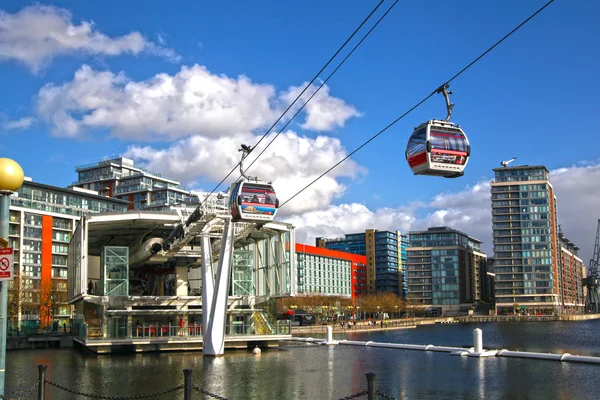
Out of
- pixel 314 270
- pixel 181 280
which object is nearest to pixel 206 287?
pixel 181 280

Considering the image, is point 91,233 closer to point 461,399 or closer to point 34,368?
point 34,368

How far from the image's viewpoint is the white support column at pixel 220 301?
43875 millimetres

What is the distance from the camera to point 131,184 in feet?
569

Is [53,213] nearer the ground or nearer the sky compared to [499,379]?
nearer the sky

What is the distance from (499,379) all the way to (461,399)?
20.2 ft

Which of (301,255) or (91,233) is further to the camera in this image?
(301,255)

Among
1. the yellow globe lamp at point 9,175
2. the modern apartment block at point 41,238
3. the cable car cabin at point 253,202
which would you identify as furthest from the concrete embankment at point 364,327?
the yellow globe lamp at point 9,175

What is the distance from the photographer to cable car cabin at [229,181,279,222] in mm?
36219

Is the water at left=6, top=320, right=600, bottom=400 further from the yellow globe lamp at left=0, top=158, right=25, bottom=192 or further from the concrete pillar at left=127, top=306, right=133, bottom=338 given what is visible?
the yellow globe lamp at left=0, top=158, right=25, bottom=192

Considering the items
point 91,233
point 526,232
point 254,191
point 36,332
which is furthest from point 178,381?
point 526,232

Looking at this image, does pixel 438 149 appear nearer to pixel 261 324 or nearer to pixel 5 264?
pixel 5 264

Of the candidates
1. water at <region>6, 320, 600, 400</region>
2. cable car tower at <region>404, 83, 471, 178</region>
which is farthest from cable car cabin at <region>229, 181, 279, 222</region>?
cable car tower at <region>404, 83, 471, 178</region>

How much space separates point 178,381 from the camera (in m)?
31.0

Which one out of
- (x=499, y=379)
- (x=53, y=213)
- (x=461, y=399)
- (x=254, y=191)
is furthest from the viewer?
(x=53, y=213)
